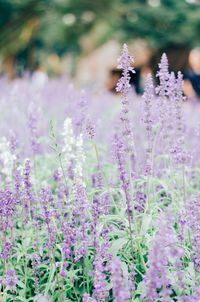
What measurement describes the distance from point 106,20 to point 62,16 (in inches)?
98.7

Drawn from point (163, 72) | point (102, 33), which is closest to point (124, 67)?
point (163, 72)

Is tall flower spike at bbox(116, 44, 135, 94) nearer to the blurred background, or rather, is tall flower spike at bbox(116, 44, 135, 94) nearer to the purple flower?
the purple flower

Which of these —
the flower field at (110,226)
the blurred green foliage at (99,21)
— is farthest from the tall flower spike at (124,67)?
the blurred green foliage at (99,21)

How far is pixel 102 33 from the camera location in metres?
21.8

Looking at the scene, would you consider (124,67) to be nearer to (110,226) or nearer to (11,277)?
(110,226)

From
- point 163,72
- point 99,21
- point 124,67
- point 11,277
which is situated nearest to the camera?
point 11,277

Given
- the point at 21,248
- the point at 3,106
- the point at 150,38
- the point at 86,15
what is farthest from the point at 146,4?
the point at 21,248

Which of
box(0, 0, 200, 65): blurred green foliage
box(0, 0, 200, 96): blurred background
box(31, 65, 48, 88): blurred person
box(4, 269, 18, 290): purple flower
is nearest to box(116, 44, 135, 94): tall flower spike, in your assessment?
box(4, 269, 18, 290): purple flower

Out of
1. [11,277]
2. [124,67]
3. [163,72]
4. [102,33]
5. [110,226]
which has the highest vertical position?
[102,33]

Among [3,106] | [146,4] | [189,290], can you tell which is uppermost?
[146,4]

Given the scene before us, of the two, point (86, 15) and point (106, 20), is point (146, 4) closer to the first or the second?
point (106, 20)

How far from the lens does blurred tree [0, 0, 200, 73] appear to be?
17.5 m

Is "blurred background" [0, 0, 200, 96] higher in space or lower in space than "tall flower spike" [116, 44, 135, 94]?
higher

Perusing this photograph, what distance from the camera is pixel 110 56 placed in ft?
80.9
